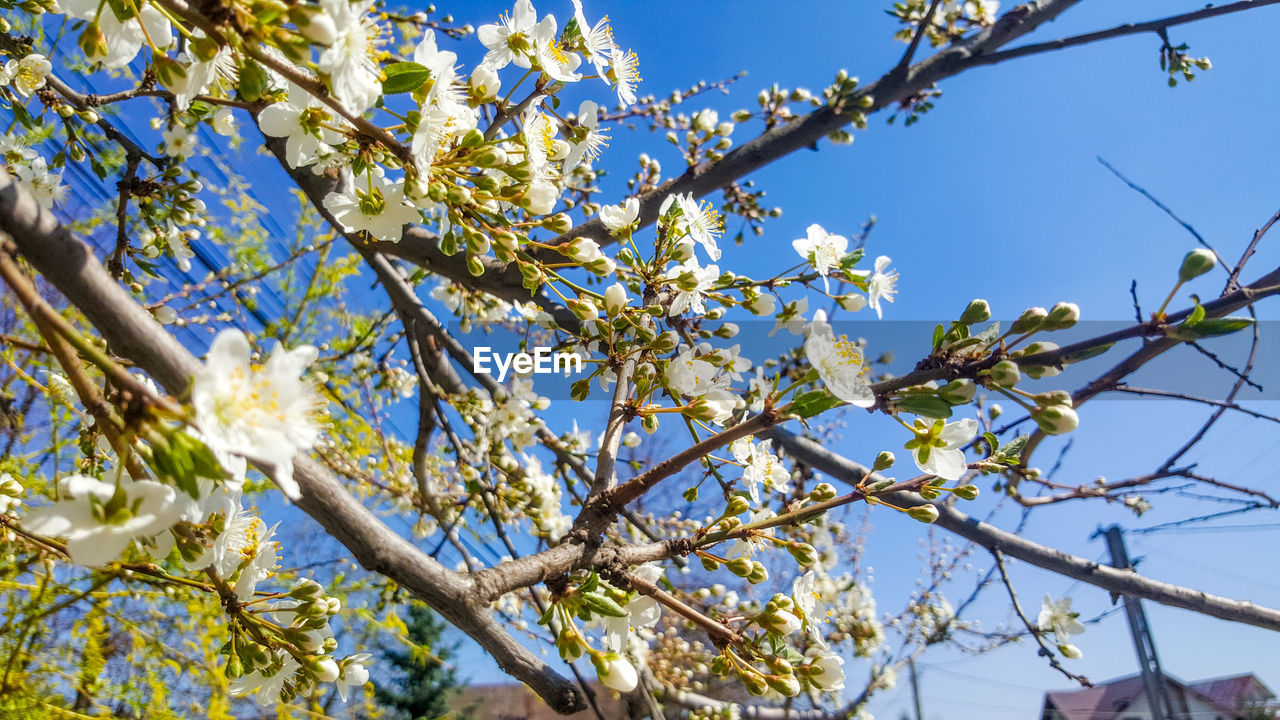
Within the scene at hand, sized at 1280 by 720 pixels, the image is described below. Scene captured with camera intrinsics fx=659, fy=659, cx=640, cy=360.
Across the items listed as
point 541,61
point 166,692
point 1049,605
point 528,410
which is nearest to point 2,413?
point 166,692

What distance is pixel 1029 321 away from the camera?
0.78 meters

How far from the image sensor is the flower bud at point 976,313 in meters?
0.81

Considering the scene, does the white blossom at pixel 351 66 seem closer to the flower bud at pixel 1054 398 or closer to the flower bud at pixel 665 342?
the flower bud at pixel 665 342

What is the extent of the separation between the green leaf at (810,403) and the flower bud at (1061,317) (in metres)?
0.28

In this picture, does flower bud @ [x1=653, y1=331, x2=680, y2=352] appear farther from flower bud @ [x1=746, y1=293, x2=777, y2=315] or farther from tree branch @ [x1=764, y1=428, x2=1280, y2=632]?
tree branch @ [x1=764, y1=428, x2=1280, y2=632]

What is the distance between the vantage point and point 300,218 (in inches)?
167

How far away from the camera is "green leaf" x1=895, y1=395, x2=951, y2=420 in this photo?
2.31 ft

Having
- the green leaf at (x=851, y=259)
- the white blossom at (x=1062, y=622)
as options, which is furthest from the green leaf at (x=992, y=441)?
the white blossom at (x=1062, y=622)

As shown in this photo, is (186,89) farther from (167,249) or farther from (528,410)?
(528,410)

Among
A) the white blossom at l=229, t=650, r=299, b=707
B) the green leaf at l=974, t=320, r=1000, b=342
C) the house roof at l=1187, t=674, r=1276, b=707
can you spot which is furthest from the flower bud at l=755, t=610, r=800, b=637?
the house roof at l=1187, t=674, r=1276, b=707

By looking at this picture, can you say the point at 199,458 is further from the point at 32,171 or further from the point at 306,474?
the point at 32,171

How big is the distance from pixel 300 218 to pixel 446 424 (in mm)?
2714

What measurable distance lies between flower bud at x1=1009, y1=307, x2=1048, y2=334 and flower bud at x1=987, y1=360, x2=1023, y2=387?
0.26 ft

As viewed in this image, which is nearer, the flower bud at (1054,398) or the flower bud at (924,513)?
the flower bud at (1054,398)
